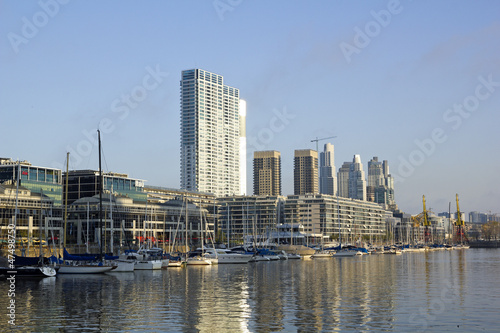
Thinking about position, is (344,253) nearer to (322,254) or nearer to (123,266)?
(322,254)

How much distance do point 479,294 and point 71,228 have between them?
444 ft

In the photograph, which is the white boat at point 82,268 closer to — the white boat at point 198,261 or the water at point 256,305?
the water at point 256,305

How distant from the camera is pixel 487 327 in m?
35.1

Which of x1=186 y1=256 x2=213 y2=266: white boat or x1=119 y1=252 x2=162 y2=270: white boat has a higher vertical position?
x1=119 y1=252 x2=162 y2=270: white boat

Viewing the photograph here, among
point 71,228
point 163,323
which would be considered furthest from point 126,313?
point 71,228

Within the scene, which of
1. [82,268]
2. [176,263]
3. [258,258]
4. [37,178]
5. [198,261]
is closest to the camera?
A: [82,268]

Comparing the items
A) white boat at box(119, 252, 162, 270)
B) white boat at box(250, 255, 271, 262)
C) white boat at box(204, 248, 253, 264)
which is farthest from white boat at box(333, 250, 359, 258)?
white boat at box(119, 252, 162, 270)

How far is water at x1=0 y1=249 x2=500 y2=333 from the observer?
3597 centimetres

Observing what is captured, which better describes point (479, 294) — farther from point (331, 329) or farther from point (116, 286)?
point (116, 286)

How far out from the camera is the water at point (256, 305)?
118 ft

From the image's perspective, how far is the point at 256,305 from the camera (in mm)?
45938

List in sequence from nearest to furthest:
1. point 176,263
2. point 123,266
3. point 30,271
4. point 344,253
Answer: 1. point 30,271
2. point 123,266
3. point 176,263
4. point 344,253

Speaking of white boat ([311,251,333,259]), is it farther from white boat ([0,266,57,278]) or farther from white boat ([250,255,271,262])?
white boat ([0,266,57,278])

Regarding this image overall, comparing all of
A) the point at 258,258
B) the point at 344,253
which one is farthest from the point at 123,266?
the point at 344,253
